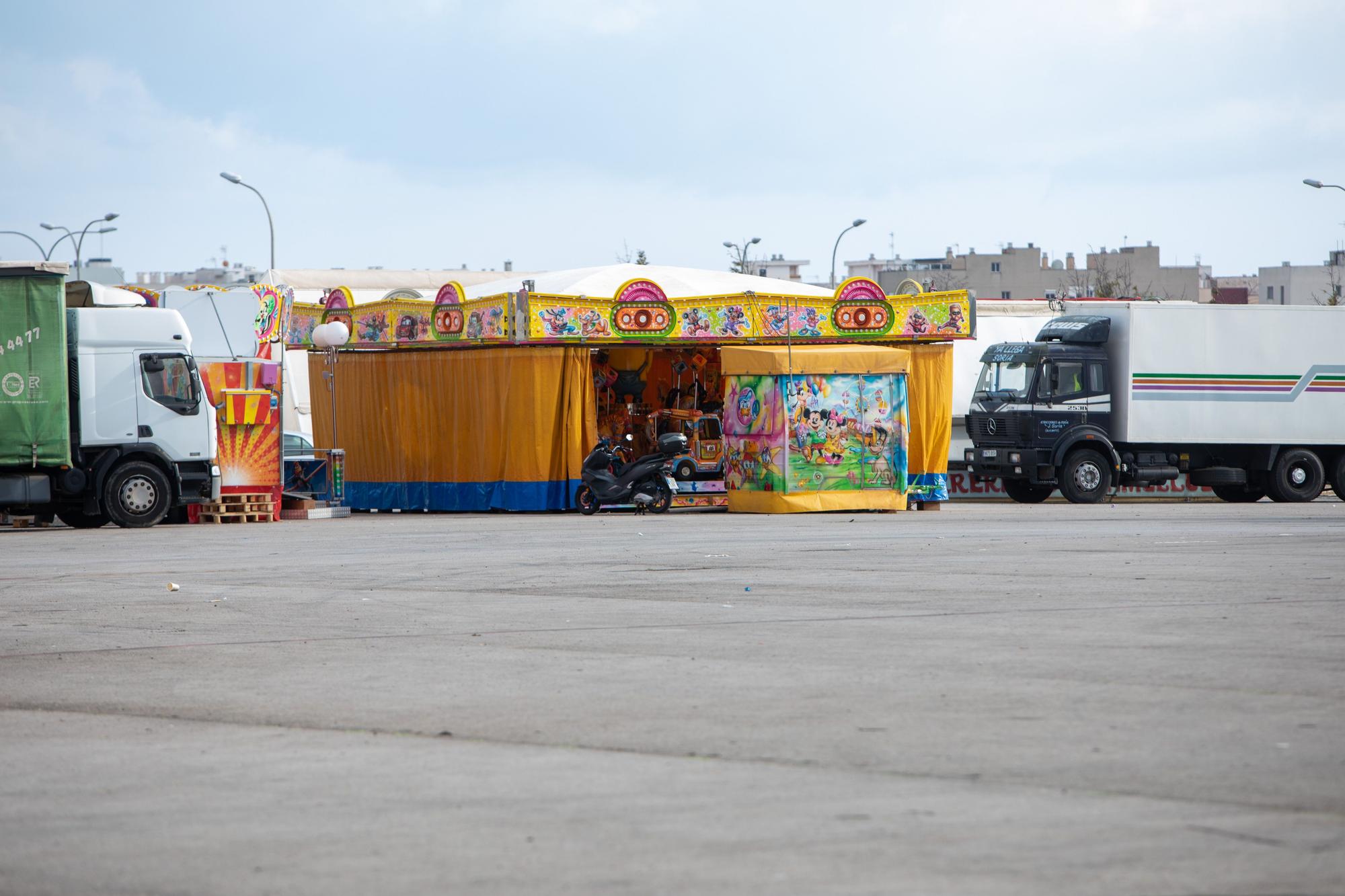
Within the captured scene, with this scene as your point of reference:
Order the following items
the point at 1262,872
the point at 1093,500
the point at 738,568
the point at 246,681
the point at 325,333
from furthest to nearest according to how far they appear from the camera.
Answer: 1. the point at 1093,500
2. the point at 325,333
3. the point at 738,568
4. the point at 246,681
5. the point at 1262,872

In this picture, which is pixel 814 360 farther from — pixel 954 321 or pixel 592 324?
pixel 592 324

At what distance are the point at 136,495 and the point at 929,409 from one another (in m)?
12.7

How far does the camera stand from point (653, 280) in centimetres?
2811

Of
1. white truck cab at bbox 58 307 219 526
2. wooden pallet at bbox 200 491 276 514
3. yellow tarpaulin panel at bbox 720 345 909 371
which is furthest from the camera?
yellow tarpaulin panel at bbox 720 345 909 371

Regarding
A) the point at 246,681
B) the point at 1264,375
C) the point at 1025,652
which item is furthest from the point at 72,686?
the point at 1264,375

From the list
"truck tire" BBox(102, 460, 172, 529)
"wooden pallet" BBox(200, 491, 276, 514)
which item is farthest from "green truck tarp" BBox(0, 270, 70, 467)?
"wooden pallet" BBox(200, 491, 276, 514)

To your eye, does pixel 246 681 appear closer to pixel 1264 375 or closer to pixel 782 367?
pixel 782 367

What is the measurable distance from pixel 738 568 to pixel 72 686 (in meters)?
7.05

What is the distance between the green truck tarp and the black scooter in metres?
7.95

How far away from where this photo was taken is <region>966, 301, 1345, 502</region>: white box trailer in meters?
28.8

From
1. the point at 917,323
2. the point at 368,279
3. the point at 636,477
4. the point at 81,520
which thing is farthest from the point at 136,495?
the point at 368,279

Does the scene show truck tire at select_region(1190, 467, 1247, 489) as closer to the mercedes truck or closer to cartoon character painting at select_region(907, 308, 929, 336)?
cartoon character painting at select_region(907, 308, 929, 336)

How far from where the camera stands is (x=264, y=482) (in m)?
25.1

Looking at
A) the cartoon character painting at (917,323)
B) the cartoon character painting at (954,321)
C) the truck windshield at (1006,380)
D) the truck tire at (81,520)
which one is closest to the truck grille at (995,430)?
the truck windshield at (1006,380)
